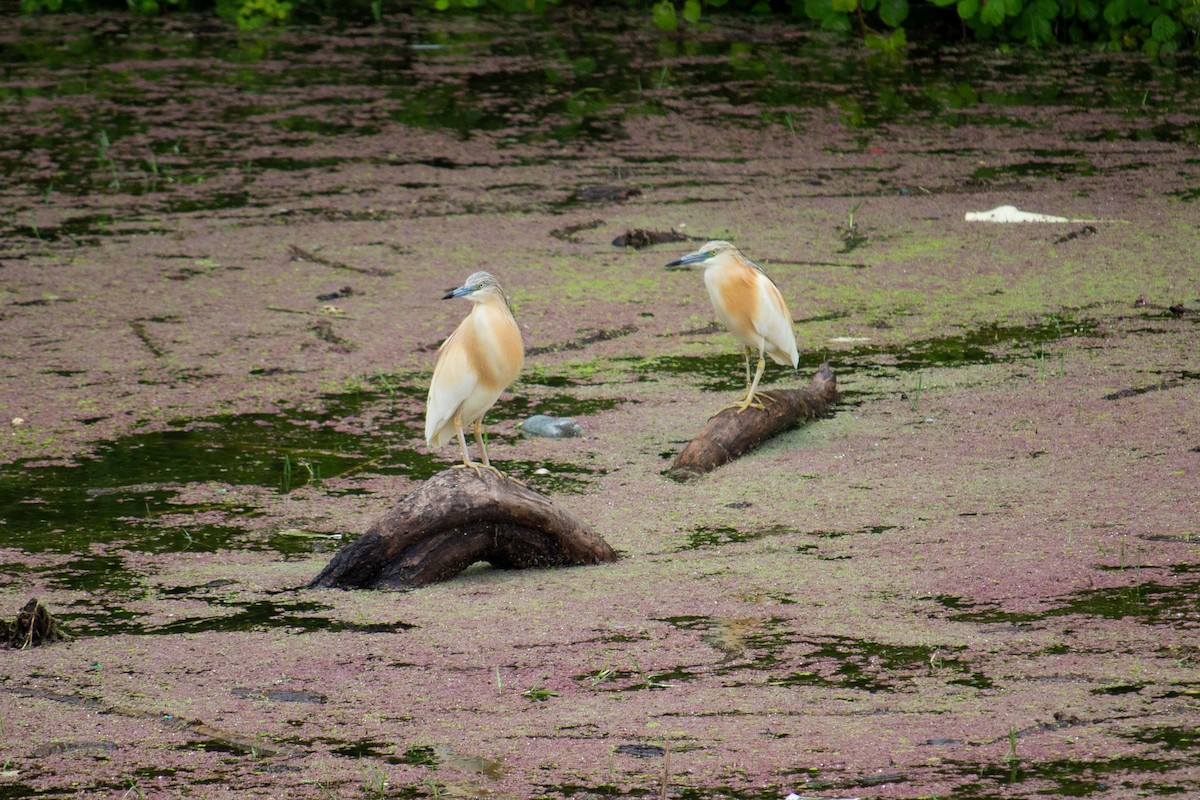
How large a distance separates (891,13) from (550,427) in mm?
6551

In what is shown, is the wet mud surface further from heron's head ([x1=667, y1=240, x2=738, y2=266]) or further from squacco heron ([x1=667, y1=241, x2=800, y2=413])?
heron's head ([x1=667, y1=240, x2=738, y2=266])

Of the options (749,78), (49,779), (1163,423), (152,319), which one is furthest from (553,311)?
(749,78)

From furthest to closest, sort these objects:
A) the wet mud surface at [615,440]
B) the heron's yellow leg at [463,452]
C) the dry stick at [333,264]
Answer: the dry stick at [333,264] < the heron's yellow leg at [463,452] < the wet mud surface at [615,440]

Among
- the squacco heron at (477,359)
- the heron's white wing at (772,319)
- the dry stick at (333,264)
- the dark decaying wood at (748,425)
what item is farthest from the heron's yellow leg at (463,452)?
the dry stick at (333,264)

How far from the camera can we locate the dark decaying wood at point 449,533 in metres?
3.32

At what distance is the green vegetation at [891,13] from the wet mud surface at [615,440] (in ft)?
3.88

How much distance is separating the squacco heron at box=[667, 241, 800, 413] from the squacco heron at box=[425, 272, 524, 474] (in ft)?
2.48

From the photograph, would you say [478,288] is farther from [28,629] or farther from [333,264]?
[333,264]

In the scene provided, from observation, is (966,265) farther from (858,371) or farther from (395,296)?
(395,296)

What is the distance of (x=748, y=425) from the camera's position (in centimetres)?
418

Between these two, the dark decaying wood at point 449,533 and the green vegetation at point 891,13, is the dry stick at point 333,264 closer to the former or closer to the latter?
the dark decaying wood at point 449,533

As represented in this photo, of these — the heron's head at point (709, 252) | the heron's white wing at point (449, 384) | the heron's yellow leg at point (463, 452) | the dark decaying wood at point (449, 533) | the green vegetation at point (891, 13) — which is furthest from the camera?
the green vegetation at point (891, 13)

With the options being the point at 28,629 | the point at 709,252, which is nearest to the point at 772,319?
the point at 709,252

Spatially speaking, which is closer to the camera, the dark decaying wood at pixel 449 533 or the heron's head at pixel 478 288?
the dark decaying wood at pixel 449 533
